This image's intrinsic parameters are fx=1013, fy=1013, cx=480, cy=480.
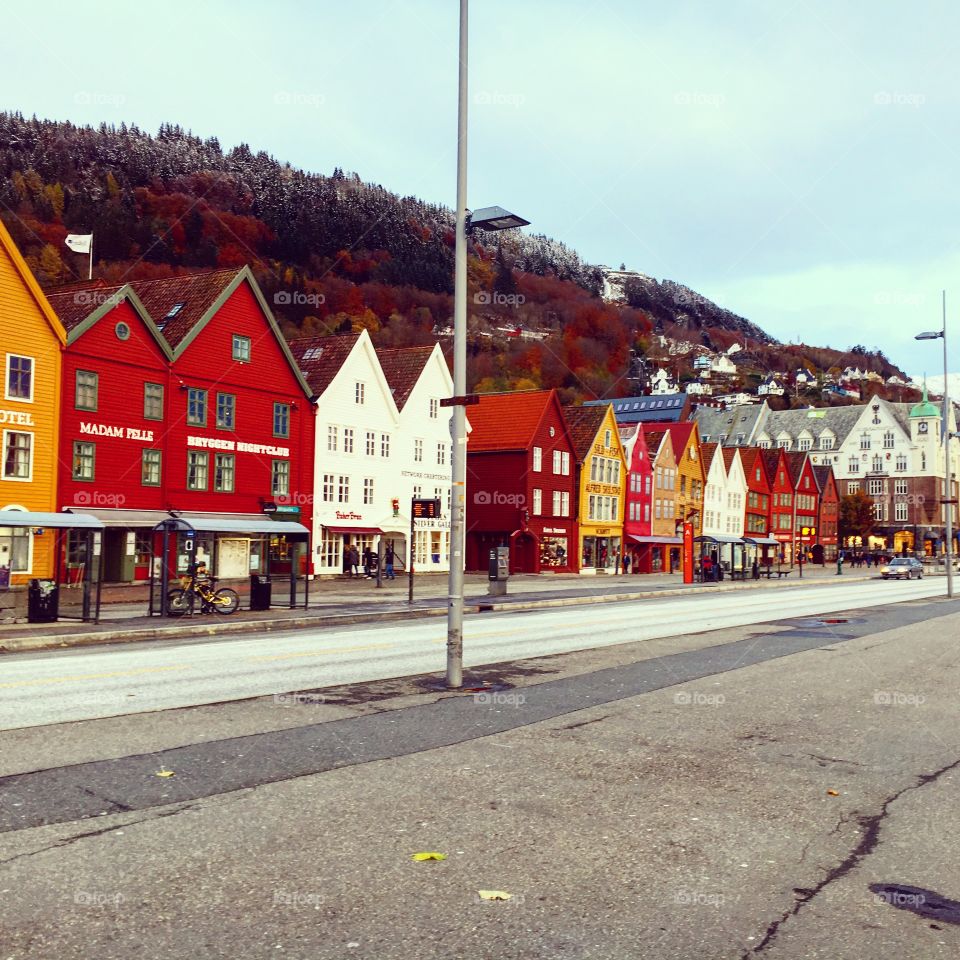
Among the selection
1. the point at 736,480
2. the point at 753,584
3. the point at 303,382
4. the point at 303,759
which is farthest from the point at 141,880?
the point at 736,480

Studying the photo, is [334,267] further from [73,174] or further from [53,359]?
[53,359]

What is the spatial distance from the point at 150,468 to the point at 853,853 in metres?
38.2

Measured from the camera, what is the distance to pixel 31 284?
3625 centimetres

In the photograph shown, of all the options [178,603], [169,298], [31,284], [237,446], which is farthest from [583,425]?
[178,603]

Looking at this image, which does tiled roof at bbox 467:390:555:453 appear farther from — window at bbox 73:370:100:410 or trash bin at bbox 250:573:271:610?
trash bin at bbox 250:573:271:610

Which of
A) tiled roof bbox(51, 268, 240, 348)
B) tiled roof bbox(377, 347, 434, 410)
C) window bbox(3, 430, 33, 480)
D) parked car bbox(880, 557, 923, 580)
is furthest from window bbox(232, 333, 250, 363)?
parked car bbox(880, 557, 923, 580)

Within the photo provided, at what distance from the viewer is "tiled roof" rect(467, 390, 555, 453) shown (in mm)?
63156

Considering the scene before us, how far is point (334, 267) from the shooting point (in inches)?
6348

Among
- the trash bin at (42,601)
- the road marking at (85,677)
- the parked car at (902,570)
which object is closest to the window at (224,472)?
the trash bin at (42,601)

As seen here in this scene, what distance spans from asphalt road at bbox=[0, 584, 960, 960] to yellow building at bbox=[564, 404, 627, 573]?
56672 mm

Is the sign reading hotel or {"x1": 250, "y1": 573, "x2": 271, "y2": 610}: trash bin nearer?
{"x1": 250, "y1": 573, "x2": 271, "y2": 610}: trash bin

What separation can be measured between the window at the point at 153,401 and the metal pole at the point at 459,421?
3020cm

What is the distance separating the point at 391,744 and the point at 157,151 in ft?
506

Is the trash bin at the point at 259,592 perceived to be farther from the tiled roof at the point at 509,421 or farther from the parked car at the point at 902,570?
the parked car at the point at 902,570
